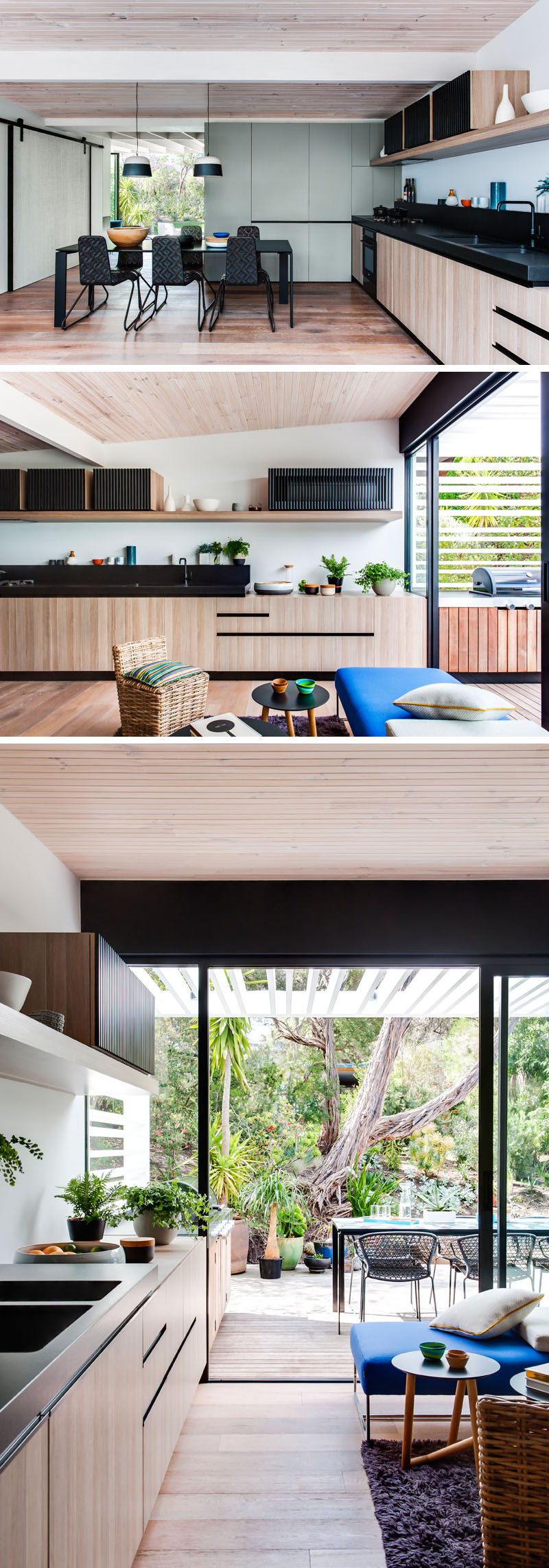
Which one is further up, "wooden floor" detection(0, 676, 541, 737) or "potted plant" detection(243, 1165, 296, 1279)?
"wooden floor" detection(0, 676, 541, 737)

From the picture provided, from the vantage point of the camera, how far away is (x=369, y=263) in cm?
147

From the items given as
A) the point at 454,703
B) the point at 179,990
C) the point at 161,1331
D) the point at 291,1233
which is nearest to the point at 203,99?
the point at 454,703

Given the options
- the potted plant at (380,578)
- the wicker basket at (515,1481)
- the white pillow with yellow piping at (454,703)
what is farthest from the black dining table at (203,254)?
the wicker basket at (515,1481)

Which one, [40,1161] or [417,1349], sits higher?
[40,1161]

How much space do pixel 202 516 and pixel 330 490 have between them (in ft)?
1.25

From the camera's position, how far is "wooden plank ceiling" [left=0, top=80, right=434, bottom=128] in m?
1.27

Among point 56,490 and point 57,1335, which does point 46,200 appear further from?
point 57,1335

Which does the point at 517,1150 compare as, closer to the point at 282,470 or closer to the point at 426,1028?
the point at 282,470

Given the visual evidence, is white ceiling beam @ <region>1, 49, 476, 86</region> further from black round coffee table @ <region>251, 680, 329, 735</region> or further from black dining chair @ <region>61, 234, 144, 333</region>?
→ black round coffee table @ <region>251, 680, 329, 735</region>

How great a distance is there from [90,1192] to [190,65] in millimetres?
4316

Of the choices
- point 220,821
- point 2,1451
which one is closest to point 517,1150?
point 220,821

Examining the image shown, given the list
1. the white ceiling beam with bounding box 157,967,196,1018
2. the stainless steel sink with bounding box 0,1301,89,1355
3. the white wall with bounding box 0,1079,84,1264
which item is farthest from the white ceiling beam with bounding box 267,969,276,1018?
the stainless steel sink with bounding box 0,1301,89,1355

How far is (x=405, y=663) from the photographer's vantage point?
2541 millimetres

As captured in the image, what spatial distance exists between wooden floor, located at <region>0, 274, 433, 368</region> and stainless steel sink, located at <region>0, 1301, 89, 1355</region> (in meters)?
2.33
